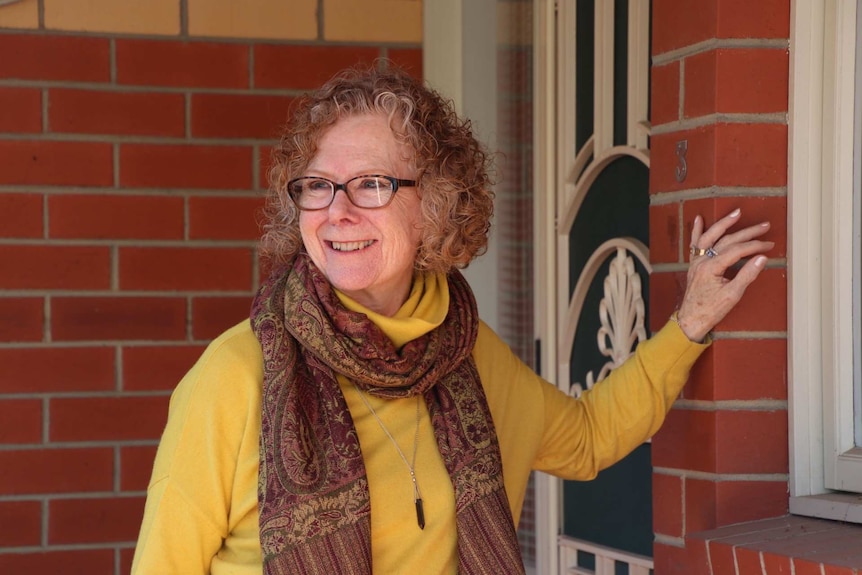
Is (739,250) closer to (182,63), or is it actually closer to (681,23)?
(681,23)

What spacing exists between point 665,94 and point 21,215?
2.09 m

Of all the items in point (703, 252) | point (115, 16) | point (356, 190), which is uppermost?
point (115, 16)

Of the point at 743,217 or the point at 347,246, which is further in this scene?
the point at 743,217

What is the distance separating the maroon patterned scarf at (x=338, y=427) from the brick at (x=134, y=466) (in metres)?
1.61

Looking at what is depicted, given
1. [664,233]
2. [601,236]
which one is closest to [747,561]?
[664,233]

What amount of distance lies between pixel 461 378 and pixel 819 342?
2.38ft

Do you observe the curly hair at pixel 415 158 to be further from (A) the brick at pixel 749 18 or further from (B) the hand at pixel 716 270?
(A) the brick at pixel 749 18

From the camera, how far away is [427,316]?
101 inches

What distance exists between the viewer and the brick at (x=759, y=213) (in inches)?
100

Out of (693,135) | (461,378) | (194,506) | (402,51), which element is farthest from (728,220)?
(402,51)

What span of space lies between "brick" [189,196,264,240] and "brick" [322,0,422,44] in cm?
61

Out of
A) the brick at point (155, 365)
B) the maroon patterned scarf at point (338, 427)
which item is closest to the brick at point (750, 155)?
the maroon patterned scarf at point (338, 427)

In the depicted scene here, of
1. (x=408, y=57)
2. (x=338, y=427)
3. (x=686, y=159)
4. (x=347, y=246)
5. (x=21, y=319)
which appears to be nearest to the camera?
(x=338, y=427)

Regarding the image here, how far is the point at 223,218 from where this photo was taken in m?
3.99
